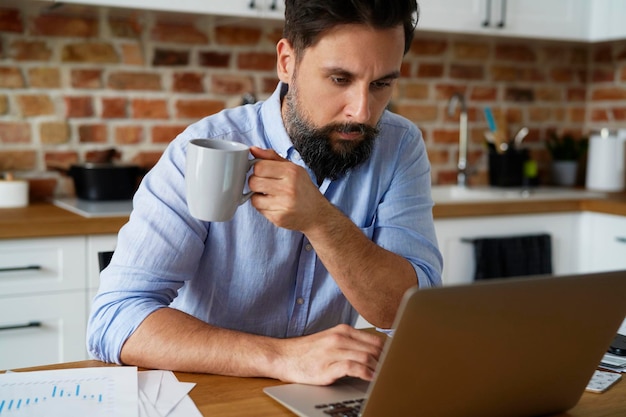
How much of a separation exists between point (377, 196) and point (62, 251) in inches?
41.5

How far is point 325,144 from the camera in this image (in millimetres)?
1421

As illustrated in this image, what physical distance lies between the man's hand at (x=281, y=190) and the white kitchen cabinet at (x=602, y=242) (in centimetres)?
203

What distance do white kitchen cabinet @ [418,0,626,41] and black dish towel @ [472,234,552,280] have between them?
824 millimetres

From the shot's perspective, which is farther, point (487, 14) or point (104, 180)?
point (487, 14)

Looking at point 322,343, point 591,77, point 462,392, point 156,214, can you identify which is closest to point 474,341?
point 462,392

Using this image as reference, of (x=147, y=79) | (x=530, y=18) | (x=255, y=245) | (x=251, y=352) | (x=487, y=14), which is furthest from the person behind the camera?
(x=530, y=18)

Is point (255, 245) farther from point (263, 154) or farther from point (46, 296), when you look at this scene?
point (46, 296)

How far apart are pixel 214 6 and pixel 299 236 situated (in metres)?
1.30

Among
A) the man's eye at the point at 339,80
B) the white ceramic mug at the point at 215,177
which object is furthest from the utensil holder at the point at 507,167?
the white ceramic mug at the point at 215,177

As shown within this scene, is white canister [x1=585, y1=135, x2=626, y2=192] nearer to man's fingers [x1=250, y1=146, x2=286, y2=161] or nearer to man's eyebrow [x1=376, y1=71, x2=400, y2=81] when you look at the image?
man's eyebrow [x1=376, y1=71, x2=400, y2=81]

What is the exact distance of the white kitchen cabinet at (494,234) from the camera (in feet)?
9.16

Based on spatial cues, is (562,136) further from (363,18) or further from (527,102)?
(363,18)

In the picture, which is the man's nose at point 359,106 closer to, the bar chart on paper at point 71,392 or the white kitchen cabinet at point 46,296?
the bar chart on paper at point 71,392

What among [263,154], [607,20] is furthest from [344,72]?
[607,20]
